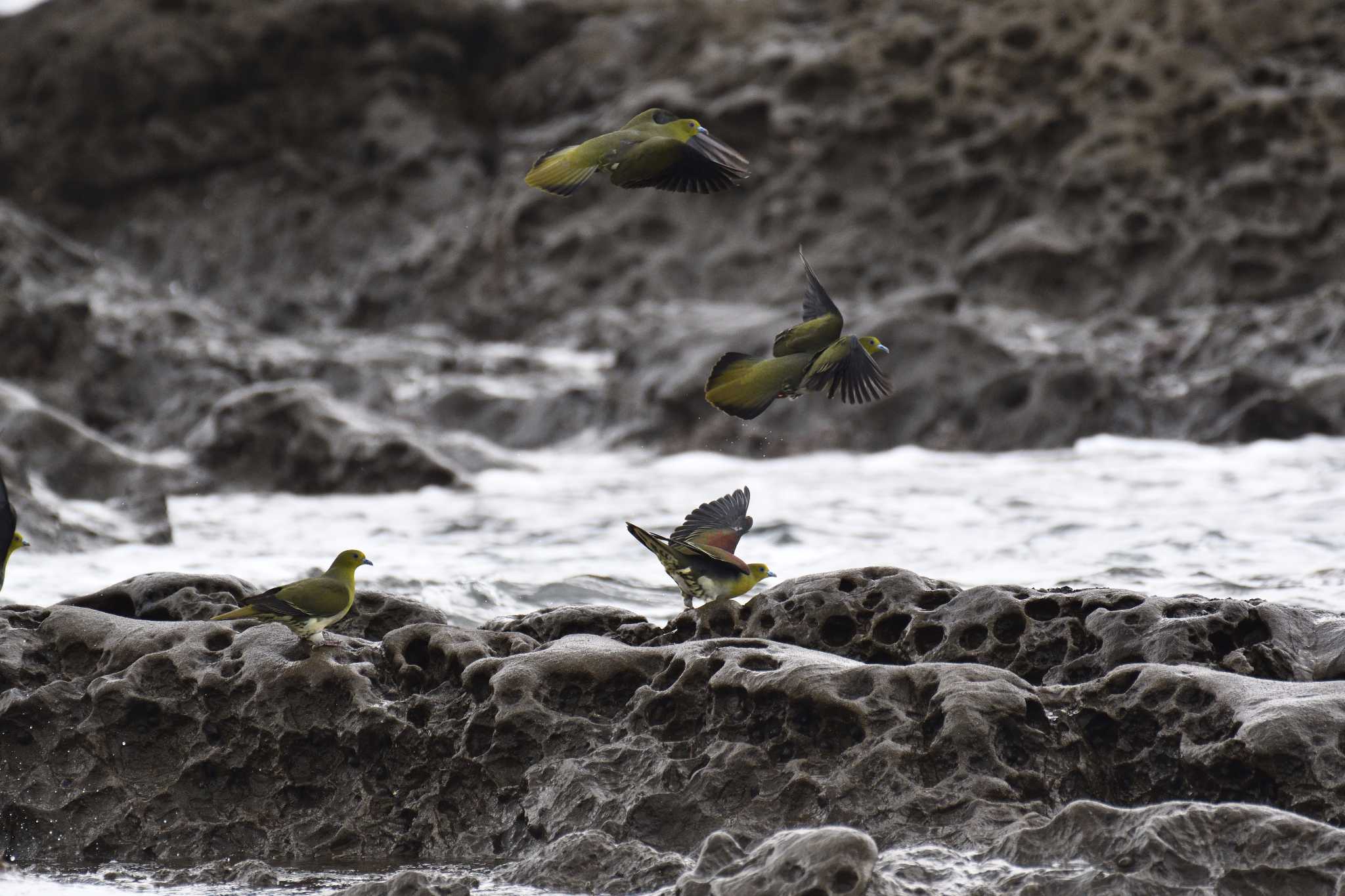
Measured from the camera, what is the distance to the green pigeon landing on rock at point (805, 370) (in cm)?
428

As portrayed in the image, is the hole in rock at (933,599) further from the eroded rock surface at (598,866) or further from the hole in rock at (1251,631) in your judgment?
the eroded rock surface at (598,866)

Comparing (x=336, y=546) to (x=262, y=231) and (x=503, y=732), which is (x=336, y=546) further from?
(x=262, y=231)

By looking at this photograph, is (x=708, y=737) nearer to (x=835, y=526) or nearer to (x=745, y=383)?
(x=745, y=383)

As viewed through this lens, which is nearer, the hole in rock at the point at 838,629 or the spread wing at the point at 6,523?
the spread wing at the point at 6,523

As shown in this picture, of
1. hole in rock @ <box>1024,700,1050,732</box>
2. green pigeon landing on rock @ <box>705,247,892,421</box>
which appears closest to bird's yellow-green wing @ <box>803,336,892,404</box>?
green pigeon landing on rock @ <box>705,247,892,421</box>

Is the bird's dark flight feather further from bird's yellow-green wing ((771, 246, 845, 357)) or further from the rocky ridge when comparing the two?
the rocky ridge

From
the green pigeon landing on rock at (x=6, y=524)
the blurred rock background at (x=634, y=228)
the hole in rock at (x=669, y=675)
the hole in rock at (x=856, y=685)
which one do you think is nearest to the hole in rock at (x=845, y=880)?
the hole in rock at (x=856, y=685)

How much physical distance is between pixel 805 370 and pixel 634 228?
13122 millimetres

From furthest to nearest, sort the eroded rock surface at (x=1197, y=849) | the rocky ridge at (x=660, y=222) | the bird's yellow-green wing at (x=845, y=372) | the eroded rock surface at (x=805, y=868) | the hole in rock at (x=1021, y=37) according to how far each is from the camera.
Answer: the hole in rock at (x=1021, y=37) → the rocky ridge at (x=660, y=222) → the bird's yellow-green wing at (x=845, y=372) → the eroded rock surface at (x=1197, y=849) → the eroded rock surface at (x=805, y=868)

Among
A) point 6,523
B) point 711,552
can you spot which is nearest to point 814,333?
point 711,552

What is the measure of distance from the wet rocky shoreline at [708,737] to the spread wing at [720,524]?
9.5 inches

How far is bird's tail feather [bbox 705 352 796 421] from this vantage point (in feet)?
14.0

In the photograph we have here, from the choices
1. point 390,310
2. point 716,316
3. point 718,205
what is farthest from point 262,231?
point 716,316

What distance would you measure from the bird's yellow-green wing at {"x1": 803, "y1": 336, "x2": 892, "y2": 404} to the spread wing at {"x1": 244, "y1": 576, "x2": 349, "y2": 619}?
1472mm
